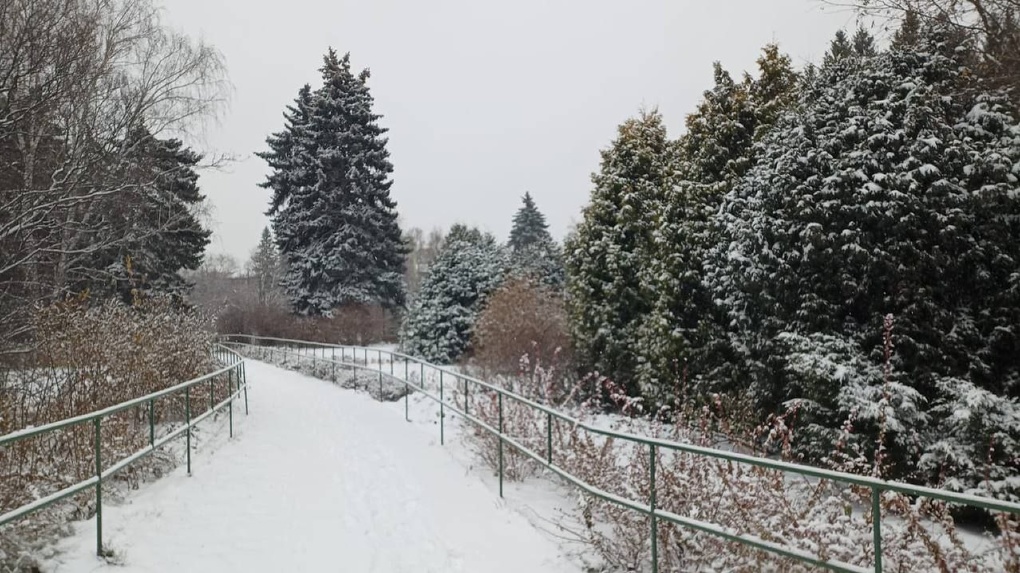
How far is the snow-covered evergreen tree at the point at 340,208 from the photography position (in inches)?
1353

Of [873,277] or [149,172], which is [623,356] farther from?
[149,172]

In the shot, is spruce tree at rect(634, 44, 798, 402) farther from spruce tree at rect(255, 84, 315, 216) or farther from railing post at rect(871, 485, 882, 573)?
spruce tree at rect(255, 84, 315, 216)

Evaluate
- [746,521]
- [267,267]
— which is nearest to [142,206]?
[746,521]

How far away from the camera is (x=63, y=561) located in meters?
4.63

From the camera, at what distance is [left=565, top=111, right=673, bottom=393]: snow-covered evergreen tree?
15461 millimetres

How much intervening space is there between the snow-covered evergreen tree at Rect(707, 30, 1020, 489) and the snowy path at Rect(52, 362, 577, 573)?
532cm

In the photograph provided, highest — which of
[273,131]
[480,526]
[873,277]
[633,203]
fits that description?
[273,131]

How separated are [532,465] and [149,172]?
42.8 ft

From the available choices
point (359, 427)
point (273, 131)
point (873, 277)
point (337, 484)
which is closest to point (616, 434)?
point (337, 484)

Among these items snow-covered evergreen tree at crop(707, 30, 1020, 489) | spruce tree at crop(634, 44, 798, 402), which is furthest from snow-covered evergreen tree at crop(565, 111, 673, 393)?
snow-covered evergreen tree at crop(707, 30, 1020, 489)

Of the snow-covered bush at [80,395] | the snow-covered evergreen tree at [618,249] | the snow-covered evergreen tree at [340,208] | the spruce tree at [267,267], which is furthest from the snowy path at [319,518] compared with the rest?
the spruce tree at [267,267]

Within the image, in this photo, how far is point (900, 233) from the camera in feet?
28.2

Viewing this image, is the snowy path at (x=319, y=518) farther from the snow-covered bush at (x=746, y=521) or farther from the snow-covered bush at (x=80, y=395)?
the snow-covered bush at (x=746, y=521)

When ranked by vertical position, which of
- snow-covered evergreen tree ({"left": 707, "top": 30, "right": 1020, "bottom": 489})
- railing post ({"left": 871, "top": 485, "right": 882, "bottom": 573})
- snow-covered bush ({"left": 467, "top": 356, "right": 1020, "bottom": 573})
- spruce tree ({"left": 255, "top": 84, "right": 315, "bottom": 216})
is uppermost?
spruce tree ({"left": 255, "top": 84, "right": 315, "bottom": 216})
